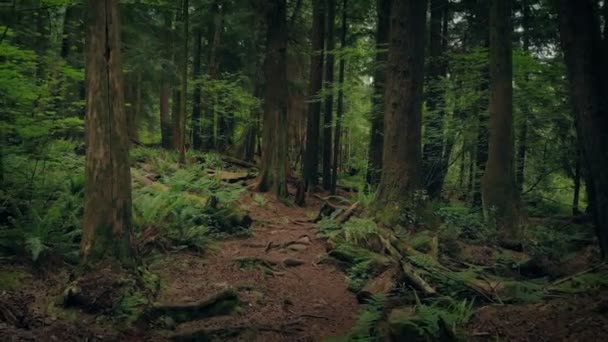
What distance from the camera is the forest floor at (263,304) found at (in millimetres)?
4555

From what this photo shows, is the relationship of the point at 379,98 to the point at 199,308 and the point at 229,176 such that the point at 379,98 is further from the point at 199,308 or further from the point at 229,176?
the point at 199,308

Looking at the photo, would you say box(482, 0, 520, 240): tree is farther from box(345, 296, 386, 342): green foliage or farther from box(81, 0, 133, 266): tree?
box(81, 0, 133, 266): tree

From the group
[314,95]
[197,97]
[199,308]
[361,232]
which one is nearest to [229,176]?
[314,95]

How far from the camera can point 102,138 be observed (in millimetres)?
6051

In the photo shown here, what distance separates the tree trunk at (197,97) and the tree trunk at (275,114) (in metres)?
8.08

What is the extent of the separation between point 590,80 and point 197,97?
20580mm

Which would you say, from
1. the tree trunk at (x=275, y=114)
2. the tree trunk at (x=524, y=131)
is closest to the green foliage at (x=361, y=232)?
the tree trunk at (x=275, y=114)

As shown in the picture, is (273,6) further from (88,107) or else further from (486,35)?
(88,107)

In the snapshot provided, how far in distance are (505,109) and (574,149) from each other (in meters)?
4.59

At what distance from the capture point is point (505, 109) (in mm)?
11352

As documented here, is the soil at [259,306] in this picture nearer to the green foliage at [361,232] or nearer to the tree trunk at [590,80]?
the green foliage at [361,232]

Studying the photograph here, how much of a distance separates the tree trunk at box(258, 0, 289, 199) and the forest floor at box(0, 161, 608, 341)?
17.4ft

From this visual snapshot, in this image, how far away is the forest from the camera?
4.96 metres

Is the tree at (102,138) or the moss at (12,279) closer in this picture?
the moss at (12,279)
